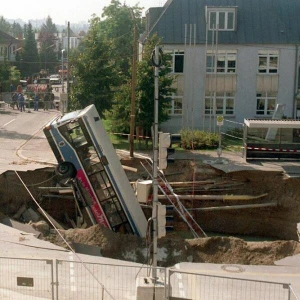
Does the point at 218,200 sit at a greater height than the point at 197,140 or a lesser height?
lesser

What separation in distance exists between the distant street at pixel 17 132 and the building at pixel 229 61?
8.52 m

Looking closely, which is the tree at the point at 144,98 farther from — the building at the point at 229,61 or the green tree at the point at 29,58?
the green tree at the point at 29,58

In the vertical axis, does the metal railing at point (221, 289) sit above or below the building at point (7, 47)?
below

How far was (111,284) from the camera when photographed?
1277cm

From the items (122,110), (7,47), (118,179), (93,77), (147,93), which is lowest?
(118,179)

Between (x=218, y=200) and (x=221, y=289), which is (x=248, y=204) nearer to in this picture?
(x=218, y=200)

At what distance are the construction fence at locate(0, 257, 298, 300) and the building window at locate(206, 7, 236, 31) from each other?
28395 millimetres

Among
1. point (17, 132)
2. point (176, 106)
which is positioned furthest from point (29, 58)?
point (176, 106)

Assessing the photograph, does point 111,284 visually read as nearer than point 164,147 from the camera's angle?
No

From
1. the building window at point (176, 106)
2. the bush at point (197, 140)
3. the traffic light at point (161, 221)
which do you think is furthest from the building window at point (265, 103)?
the traffic light at point (161, 221)

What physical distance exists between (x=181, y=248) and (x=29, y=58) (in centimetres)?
7257

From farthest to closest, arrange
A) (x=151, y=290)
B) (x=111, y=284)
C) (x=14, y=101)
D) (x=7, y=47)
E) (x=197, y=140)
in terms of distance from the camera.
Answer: (x=7, y=47) → (x=14, y=101) → (x=197, y=140) → (x=111, y=284) → (x=151, y=290)

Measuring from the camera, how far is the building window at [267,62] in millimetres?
39469

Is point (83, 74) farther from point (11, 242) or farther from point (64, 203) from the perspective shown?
point (11, 242)
